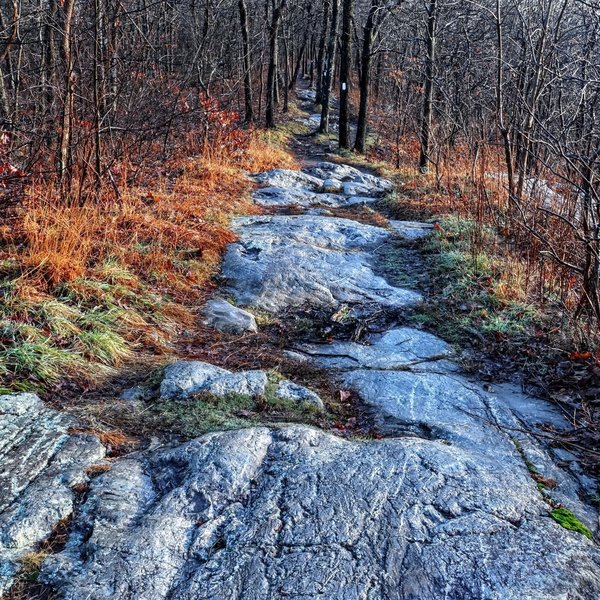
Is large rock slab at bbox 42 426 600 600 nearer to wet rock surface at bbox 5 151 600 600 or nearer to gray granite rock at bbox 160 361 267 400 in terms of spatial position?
wet rock surface at bbox 5 151 600 600

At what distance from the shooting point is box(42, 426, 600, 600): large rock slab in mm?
2076

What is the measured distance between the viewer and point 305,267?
650 centimetres

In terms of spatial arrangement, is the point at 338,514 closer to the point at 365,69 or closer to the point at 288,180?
the point at 288,180

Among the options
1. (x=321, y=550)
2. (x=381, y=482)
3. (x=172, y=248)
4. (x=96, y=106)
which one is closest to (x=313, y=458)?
(x=381, y=482)

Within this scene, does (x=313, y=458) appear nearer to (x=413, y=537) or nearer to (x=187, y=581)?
(x=413, y=537)

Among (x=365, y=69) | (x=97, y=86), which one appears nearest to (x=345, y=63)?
(x=365, y=69)

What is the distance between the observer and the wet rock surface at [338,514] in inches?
82.2

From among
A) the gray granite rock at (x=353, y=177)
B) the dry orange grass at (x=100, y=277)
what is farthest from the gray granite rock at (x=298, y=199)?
the dry orange grass at (x=100, y=277)

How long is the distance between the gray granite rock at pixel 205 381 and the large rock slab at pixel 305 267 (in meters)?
1.86

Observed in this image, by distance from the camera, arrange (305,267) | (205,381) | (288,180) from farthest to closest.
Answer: (288,180) → (305,267) → (205,381)

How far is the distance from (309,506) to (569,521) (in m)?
1.18

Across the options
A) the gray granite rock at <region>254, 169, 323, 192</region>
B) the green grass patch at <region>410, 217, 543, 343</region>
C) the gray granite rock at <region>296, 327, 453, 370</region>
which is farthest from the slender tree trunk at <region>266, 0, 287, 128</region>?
the gray granite rock at <region>296, 327, 453, 370</region>

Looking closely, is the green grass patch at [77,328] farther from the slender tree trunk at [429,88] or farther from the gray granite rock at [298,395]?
the slender tree trunk at [429,88]

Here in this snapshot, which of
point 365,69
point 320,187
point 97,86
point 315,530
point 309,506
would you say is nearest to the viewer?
point 315,530
